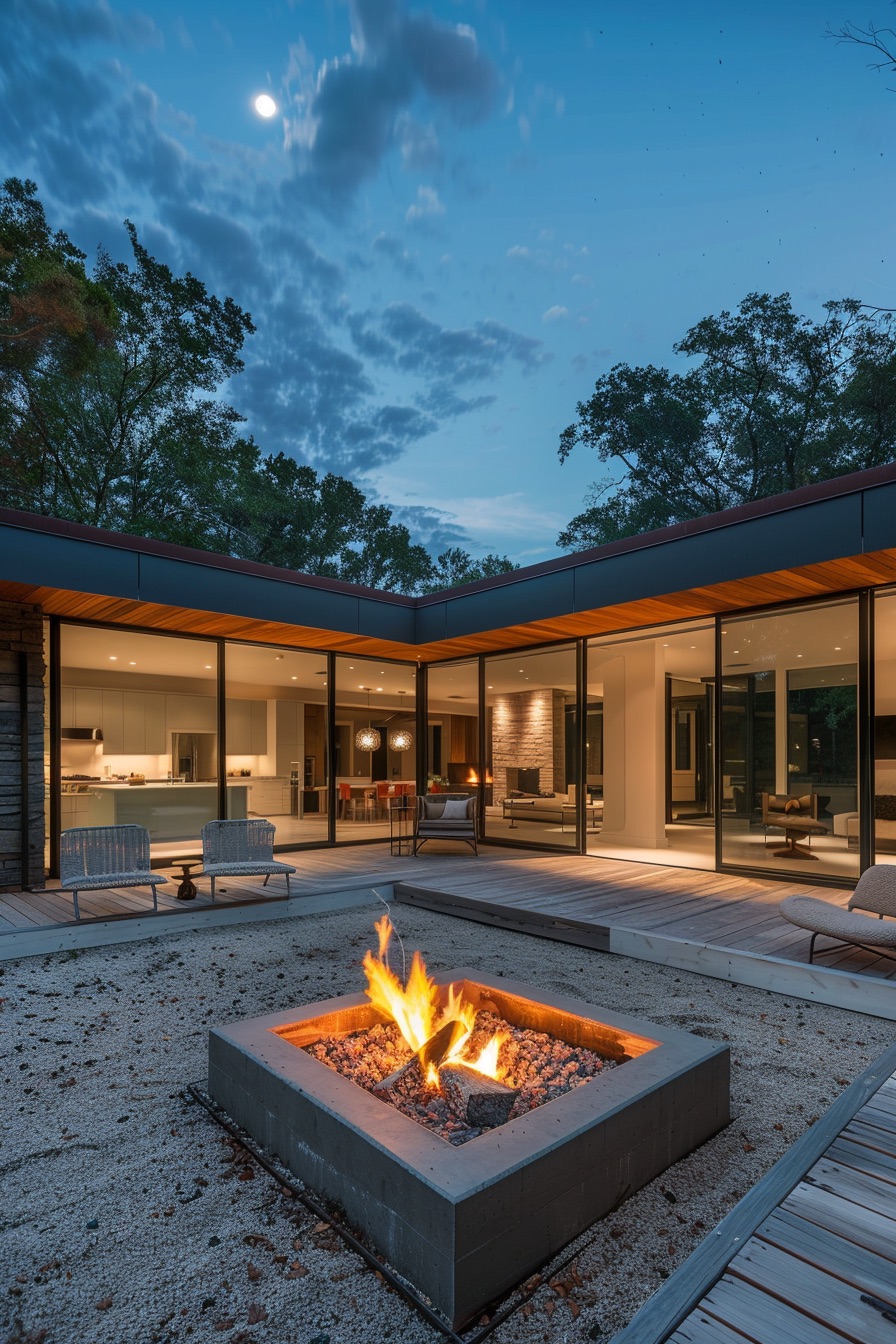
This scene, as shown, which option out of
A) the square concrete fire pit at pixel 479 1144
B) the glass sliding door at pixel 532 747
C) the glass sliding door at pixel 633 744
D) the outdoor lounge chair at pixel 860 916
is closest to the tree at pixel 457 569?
the glass sliding door at pixel 633 744

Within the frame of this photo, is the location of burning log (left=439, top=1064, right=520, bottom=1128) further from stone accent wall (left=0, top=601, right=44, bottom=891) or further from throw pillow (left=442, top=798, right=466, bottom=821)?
throw pillow (left=442, top=798, right=466, bottom=821)

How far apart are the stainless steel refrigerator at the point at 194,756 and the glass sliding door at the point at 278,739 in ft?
0.73

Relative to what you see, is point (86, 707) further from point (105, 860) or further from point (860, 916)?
point (860, 916)

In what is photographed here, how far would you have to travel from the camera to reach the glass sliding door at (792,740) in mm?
6973

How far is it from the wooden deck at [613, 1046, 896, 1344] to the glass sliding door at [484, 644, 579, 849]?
7206mm

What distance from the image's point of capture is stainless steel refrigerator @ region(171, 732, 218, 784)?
28.9ft

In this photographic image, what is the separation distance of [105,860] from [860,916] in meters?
5.84

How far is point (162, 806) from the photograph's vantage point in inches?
339

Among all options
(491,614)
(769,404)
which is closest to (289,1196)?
(491,614)

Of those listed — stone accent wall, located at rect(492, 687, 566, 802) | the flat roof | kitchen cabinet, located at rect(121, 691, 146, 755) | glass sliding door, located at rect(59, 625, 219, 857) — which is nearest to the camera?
the flat roof

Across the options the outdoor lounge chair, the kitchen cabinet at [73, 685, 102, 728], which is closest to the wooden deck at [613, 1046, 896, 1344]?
the outdoor lounge chair

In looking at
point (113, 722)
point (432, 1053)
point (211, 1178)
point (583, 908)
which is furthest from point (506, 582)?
point (211, 1178)

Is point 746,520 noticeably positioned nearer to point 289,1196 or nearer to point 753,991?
point 753,991

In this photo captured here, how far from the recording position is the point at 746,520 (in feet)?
20.7
